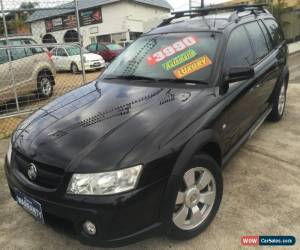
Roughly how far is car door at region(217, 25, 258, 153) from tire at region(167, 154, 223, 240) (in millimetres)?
436

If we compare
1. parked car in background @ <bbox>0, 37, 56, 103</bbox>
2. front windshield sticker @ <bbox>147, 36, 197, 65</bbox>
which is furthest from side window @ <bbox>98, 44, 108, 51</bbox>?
front windshield sticker @ <bbox>147, 36, 197, 65</bbox>

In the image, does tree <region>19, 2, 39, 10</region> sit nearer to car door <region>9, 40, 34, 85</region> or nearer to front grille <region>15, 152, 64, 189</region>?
car door <region>9, 40, 34, 85</region>

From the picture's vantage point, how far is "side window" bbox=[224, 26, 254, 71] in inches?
140

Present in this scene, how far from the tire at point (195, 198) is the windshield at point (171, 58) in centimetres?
90

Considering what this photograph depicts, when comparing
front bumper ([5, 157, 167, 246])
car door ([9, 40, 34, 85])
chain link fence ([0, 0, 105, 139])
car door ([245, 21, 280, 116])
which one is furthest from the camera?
car door ([9, 40, 34, 85])

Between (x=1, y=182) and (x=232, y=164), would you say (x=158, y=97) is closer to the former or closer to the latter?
(x=232, y=164)

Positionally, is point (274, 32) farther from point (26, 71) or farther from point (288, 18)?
point (288, 18)

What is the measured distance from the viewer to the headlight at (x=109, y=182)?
88.5 inches

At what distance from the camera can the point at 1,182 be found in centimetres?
407

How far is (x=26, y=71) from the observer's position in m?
7.88

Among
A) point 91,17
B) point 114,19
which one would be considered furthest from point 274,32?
point 91,17

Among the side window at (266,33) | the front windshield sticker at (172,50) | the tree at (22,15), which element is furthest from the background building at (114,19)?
the front windshield sticker at (172,50)

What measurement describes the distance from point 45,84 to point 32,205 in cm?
597

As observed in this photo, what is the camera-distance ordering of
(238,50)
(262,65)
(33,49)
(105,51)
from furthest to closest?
(105,51) < (33,49) < (262,65) < (238,50)
